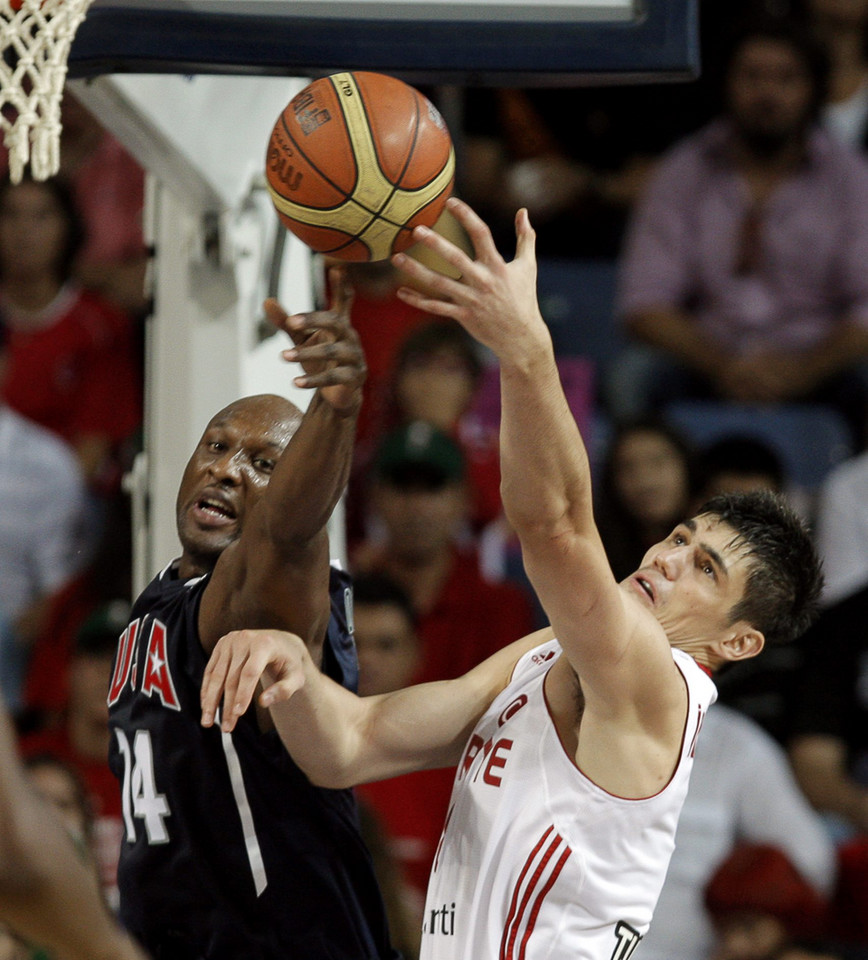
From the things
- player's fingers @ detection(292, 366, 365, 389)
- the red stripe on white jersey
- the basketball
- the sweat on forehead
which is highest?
the basketball

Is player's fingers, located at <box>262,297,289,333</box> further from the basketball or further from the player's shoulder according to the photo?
the player's shoulder

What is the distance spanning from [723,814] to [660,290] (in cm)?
247

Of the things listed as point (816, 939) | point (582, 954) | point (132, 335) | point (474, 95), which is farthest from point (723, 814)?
point (474, 95)

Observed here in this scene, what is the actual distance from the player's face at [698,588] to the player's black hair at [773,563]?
2 centimetres

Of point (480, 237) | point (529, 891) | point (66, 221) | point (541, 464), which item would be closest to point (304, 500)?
point (541, 464)

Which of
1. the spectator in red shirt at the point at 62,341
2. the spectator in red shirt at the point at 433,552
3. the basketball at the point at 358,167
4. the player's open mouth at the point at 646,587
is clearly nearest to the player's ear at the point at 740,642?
the player's open mouth at the point at 646,587

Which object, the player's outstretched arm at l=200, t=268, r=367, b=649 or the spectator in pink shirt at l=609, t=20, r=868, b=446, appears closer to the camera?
the player's outstretched arm at l=200, t=268, r=367, b=649

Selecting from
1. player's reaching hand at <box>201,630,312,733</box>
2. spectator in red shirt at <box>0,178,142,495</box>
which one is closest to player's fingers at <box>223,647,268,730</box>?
player's reaching hand at <box>201,630,312,733</box>

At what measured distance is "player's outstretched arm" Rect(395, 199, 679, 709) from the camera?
8.46 feet

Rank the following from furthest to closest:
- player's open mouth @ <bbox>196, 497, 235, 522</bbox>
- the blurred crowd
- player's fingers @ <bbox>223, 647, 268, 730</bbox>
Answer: the blurred crowd → player's open mouth @ <bbox>196, 497, 235, 522</bbox> → player's fingers @ <bbox>223, 647, 268, 730</bbox>

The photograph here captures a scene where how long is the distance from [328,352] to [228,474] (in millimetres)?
615

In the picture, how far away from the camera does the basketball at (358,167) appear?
298cm

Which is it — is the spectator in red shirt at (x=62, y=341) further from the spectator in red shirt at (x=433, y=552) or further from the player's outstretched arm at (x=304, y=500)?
the player's outstretched arm at (x=304, y=500)

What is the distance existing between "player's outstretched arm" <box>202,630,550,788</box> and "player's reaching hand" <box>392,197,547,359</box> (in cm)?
67
